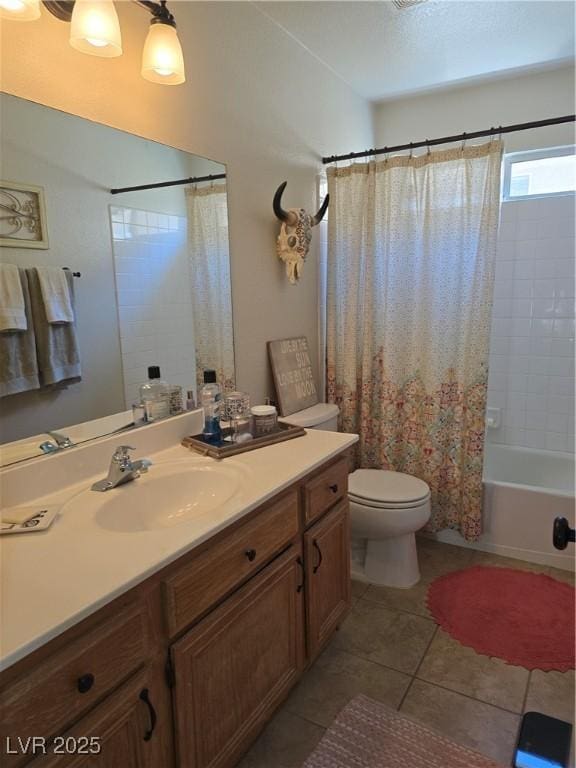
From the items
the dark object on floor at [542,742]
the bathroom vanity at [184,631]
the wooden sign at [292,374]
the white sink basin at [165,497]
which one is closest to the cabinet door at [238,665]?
the bathroom vanity at [184,631]

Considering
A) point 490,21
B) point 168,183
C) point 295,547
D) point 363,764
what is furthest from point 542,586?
point 490,21

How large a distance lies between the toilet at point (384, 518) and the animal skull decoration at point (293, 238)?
0.73 m

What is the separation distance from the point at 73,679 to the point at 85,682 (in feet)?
0.08

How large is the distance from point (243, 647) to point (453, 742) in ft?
2.57

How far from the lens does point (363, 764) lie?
1446 mm

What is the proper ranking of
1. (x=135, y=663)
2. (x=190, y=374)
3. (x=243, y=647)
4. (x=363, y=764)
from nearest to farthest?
1. (x=135, y=663)
2. (x=243, y=647)
3. (x=363, y=764)
4. (x=190, y=374)

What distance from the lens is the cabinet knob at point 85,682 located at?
2.86 ft

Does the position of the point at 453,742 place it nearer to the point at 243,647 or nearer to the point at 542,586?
the point at 243,647

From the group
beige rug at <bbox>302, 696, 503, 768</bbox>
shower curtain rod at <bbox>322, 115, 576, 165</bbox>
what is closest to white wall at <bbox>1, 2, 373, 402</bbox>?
shower curtain rod at <bbox>322, 115, 576, 165</bbox>

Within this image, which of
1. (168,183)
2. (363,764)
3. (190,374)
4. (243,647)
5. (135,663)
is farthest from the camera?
(190,374)

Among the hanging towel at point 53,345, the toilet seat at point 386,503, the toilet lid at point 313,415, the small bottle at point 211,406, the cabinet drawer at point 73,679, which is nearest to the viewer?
the cabinet drawer at point 73,679

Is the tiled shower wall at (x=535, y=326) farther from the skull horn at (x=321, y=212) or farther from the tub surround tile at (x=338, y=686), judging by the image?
the tub surround tile at (x=338, y=686)

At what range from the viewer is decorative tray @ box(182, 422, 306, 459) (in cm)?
163

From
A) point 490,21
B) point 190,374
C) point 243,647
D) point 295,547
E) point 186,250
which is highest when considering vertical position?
point 490,21
